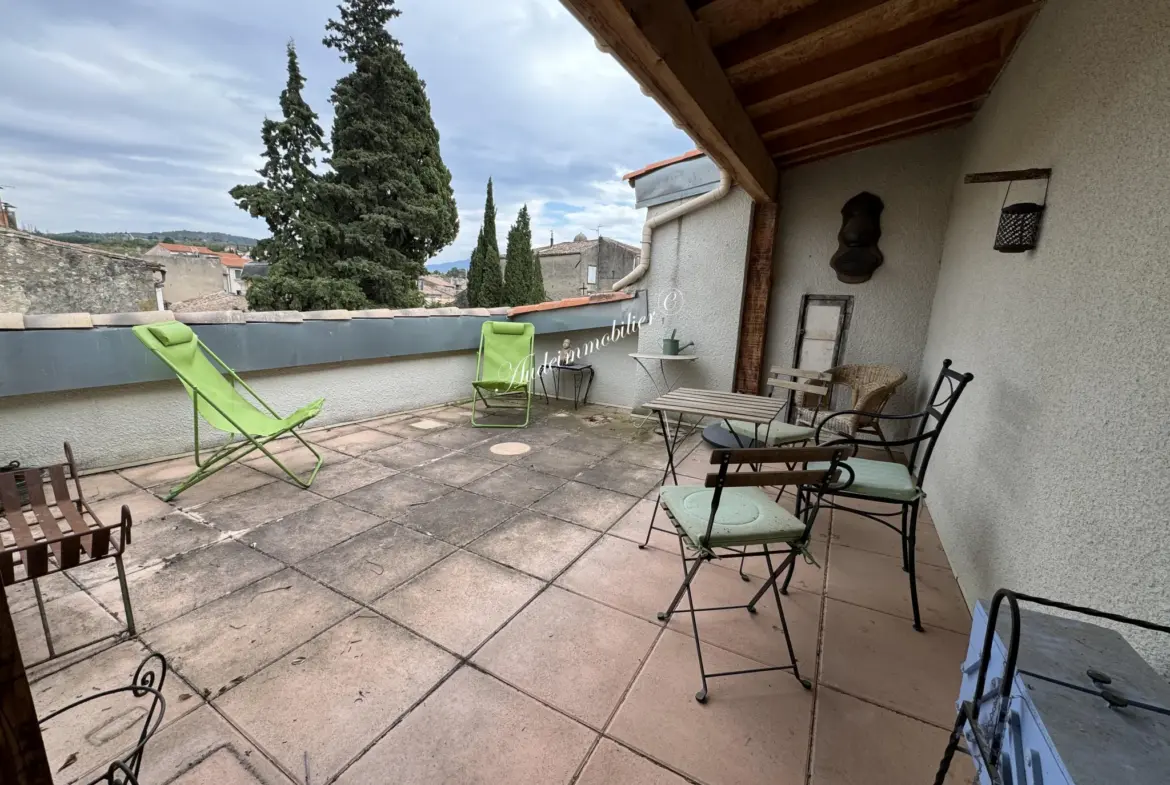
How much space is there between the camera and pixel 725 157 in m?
2.99

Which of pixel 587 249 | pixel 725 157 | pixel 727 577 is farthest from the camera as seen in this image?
pixel 587 249

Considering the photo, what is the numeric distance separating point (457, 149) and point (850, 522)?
510 inches

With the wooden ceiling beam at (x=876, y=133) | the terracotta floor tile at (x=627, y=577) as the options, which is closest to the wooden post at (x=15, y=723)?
the terracotta floor tile at (x=627, y=577)

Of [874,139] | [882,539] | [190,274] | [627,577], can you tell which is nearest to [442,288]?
[190,274]

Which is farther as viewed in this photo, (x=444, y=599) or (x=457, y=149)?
(x=457, y=149)

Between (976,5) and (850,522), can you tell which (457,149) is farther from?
(850,522)

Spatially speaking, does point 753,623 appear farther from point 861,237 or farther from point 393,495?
point 861,237

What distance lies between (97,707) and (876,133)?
5610mm

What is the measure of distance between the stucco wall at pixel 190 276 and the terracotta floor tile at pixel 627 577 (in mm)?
20679

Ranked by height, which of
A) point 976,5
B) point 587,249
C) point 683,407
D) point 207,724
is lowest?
point 207,724

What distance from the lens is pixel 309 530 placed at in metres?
2.40


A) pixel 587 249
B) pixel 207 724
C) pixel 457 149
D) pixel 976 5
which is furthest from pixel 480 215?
pixel 207 724

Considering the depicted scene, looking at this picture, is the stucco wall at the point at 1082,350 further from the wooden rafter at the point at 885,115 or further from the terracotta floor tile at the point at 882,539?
the wooden rafter at the point at 885,115

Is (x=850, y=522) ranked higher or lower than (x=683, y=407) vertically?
lower
